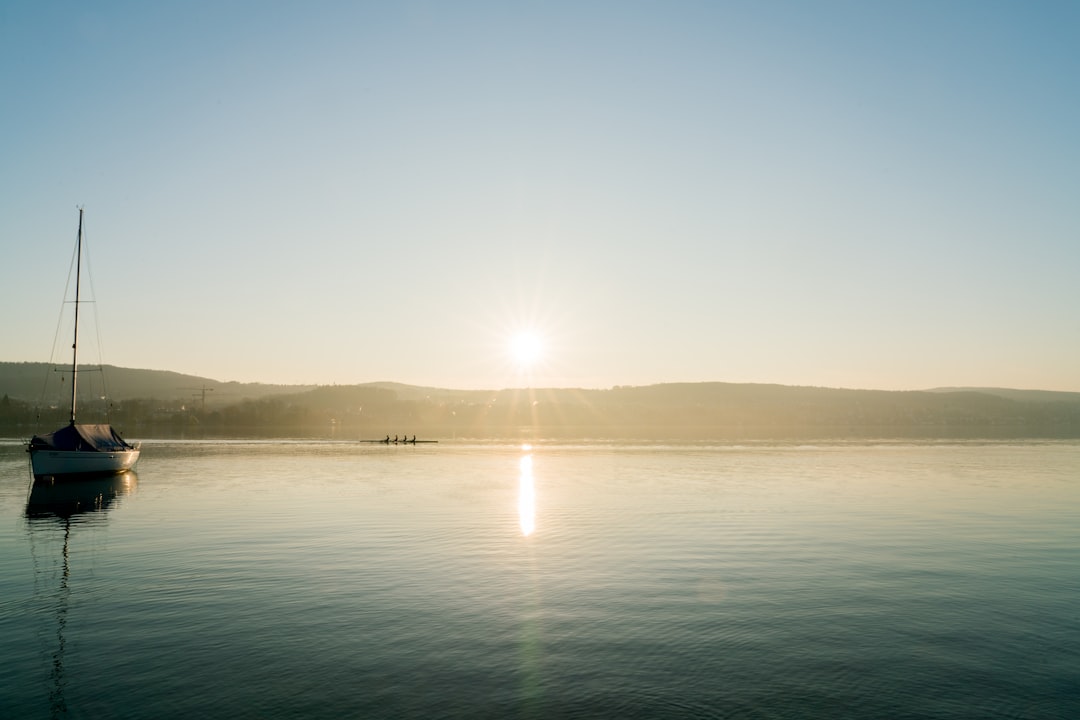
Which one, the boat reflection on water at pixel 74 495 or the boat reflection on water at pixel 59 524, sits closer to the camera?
the boat reflection on water at pixel 59 524

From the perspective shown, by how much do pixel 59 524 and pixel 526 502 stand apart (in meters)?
28.1

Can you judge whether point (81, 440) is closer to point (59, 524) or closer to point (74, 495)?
point (74, 495)

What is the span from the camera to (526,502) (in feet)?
175

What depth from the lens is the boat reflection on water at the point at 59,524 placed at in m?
18.5

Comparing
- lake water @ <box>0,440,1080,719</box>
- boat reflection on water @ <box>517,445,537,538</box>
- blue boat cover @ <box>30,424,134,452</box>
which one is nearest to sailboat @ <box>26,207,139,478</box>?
blue boat cover @ <box>30,424,134,452</box>

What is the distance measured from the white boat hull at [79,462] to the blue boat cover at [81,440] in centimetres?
46

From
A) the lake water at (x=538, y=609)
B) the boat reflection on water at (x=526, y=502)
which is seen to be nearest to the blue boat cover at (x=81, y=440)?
the lake water at (x=538, y=609)

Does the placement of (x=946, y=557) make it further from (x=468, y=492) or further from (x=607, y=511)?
(x=468, y=492)

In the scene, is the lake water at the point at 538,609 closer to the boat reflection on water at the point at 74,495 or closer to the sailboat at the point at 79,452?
the boat reflection on water at the point at 74,495

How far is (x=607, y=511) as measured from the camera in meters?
48.0

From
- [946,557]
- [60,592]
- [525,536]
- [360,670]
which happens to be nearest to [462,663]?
[360,670]

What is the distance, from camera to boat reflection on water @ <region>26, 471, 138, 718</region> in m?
18.5

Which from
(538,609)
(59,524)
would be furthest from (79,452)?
(538,609)

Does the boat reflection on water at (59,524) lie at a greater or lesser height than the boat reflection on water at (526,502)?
greater
